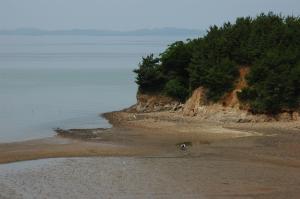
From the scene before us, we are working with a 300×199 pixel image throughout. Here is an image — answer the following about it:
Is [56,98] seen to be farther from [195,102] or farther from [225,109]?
[225,109]

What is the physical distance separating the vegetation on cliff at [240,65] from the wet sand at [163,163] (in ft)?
7.30

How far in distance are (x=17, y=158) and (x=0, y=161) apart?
1127 millimetres

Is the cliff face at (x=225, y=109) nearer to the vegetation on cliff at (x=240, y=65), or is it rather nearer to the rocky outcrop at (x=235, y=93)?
the rocky outcrop at (x=235, y=93)

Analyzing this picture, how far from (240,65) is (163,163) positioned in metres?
15.9

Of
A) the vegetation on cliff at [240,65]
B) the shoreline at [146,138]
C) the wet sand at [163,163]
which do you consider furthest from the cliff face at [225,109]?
the wet sand at [163,163]

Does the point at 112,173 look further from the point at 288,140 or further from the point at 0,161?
the point at 288,140

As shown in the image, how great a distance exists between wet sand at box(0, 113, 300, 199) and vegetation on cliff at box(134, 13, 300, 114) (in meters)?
2.23

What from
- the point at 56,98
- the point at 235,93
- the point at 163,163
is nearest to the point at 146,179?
→ the point at 163,163

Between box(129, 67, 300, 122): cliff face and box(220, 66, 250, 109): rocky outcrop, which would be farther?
box(220, 66, 250, 109): rocky outcrop

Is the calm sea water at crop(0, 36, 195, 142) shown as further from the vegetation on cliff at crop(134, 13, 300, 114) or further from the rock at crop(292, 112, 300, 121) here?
the rock at crop(292, 112, 300, 121)

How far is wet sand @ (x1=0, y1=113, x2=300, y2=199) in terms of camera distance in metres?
24.5

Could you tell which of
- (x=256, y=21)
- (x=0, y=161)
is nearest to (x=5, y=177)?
(x=0, y=161)

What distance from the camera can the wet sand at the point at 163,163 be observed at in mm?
24453

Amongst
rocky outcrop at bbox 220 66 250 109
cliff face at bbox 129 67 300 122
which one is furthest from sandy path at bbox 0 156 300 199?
rocky outcrop at bbox 220 66 250 109
